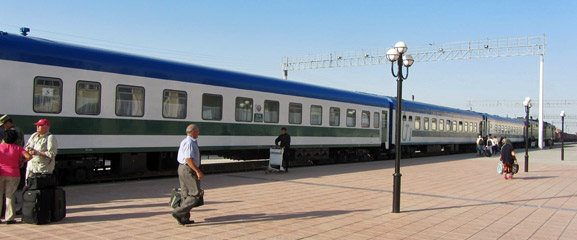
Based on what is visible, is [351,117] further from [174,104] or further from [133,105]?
[133,105]

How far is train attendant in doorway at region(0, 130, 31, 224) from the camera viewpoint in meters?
6.69

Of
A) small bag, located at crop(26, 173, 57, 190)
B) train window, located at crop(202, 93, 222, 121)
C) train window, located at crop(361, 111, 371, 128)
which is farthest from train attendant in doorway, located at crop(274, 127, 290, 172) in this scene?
small bag, located at crop(26, 173, 57, 190)

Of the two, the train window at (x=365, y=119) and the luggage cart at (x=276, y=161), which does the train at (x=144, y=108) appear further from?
the train window at (x=365, y=119)

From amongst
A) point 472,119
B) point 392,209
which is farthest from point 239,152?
point 472,119

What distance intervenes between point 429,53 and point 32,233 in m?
32.9

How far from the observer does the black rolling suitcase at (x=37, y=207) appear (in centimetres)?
673

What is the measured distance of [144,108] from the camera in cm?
1238

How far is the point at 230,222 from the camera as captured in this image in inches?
294

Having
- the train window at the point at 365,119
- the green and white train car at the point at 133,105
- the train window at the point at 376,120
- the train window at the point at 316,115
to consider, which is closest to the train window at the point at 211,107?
the green and white train car at the point at 133,105

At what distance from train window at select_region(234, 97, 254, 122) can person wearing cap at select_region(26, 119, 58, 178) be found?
8.45 metres

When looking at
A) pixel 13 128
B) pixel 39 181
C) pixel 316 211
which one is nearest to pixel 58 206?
pixel 39 181

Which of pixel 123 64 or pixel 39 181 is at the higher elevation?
pixel 123 64

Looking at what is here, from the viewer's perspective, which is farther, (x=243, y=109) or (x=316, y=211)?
(x=243, y=109)

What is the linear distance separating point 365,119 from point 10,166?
57.8ft
